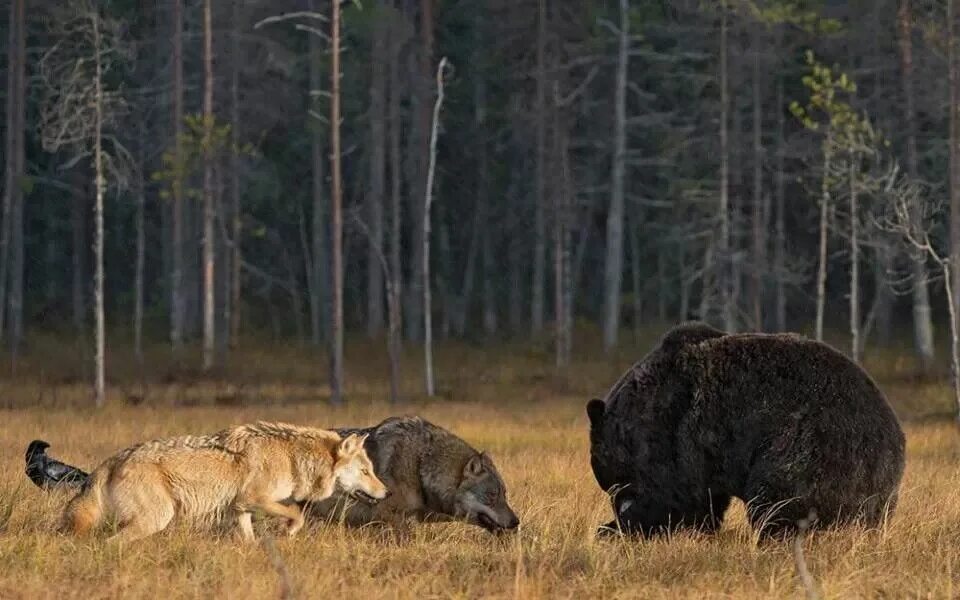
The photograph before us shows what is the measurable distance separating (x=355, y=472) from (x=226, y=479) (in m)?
0.88

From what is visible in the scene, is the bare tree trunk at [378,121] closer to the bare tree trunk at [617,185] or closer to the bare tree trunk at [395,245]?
the bare tree trunk at [395,245]

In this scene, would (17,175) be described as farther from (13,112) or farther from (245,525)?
(245,525)

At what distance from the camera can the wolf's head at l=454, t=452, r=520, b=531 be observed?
10438 mm

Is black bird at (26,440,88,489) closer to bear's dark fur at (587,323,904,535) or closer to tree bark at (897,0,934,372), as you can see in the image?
bear's dark fur at (587,323,904,535)

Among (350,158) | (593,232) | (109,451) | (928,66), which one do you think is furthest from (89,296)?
(109,451)

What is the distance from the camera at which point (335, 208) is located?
33094 millimetres

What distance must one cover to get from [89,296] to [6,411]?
40880mm

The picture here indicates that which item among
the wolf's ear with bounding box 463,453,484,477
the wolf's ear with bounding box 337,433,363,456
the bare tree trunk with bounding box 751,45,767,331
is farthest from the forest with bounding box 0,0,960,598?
the wolf's ear with bounding box 337,433,363,456

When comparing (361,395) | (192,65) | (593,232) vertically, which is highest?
(192,65)

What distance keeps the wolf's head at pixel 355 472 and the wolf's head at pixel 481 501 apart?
22.0 inches

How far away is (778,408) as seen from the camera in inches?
379

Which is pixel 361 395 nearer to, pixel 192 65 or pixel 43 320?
pixel 192 65

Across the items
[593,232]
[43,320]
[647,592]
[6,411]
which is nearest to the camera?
[647,592]

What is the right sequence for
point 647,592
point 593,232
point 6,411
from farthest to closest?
point 593,232, point 6,411, point 647,592
